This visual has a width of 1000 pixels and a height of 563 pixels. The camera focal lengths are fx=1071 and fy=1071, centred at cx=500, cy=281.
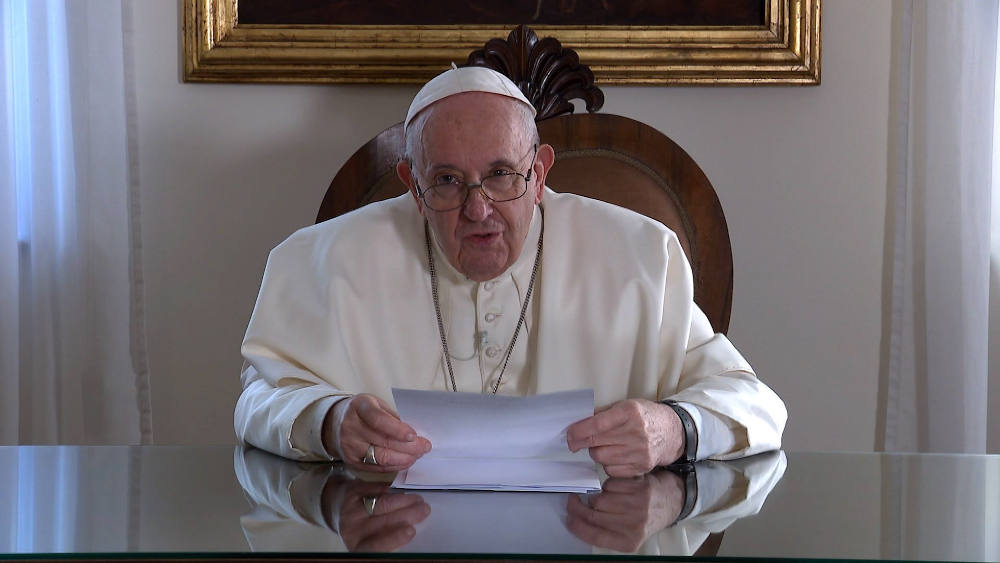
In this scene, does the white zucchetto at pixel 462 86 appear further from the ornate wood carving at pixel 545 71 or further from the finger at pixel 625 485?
the finger at pixel 625 485

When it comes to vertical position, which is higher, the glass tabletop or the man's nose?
the man's nose

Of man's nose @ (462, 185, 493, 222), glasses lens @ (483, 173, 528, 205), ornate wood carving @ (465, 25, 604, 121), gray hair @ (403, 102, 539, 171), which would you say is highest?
ornate wood carving @ (465, 25, 604, 121)

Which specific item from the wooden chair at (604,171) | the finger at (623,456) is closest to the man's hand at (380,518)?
the finger at (623,456)

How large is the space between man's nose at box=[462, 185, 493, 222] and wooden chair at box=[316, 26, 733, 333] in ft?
2.80

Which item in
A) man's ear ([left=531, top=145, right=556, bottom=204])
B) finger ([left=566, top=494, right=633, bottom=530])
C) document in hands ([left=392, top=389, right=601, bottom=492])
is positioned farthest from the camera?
man's ear ([left=531, top=145, right=556, bottom=204])

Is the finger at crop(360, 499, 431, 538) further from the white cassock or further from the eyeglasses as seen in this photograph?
the eyeglasses

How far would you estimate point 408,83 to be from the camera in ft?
10.9

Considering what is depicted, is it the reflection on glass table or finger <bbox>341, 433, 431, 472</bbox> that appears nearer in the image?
the reflection on glass table

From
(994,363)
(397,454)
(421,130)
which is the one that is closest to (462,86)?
(421,130)

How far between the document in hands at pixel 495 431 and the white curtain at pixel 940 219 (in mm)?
2092

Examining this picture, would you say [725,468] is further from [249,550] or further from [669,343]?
[249,550]

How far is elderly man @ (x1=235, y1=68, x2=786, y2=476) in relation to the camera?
2.22 metres

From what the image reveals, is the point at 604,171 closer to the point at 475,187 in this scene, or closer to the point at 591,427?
the point at 475,187

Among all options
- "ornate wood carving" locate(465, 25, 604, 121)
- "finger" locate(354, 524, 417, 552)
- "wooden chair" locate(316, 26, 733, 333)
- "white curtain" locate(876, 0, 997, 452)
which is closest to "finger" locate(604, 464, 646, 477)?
"finger" locate(354, 524, 417, 552)
